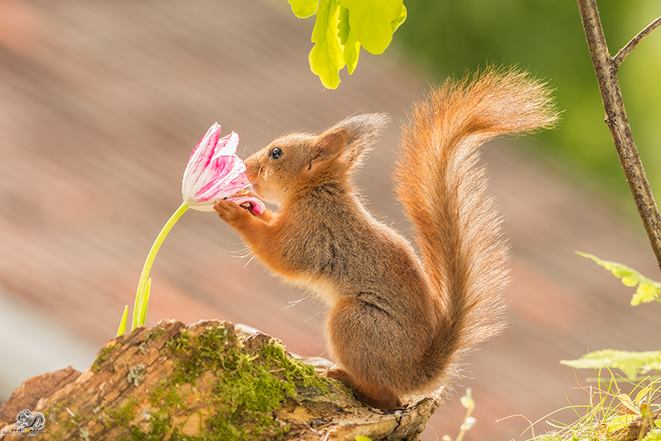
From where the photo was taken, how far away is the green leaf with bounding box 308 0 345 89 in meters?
1.57

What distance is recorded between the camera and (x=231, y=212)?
2117mm

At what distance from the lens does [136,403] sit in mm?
1570

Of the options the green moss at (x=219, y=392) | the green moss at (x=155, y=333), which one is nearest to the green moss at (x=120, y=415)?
the green moss at (x=219, y=392)

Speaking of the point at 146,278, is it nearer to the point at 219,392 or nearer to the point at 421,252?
the point at 219,392

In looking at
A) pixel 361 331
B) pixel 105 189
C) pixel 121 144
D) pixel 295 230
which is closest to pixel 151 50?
pixel 121 144

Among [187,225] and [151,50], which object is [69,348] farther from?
[151,50]

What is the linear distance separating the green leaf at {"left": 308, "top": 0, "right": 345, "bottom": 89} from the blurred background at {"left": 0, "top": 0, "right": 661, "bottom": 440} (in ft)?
2.15

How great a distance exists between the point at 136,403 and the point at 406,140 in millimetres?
725

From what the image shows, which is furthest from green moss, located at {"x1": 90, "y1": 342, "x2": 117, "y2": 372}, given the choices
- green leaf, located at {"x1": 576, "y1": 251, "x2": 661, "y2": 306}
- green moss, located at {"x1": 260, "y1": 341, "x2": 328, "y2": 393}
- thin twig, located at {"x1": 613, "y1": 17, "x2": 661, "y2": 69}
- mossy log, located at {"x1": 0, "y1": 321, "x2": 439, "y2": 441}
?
thin twig, located at {"x1": 613, "y1": 17, "x2": 661, "y2": 69}

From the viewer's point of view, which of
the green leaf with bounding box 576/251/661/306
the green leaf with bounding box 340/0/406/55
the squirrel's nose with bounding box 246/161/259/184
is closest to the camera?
the green leaf with bounding box 576/251/661/306

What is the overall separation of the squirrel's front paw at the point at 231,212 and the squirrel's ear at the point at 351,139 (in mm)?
208

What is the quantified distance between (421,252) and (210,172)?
0.52m

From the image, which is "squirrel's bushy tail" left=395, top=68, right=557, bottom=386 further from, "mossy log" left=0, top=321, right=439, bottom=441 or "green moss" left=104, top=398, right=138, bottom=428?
"green moss" left=104, top=398, right=138, bottom=428

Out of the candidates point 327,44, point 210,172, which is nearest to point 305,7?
point 327,44
